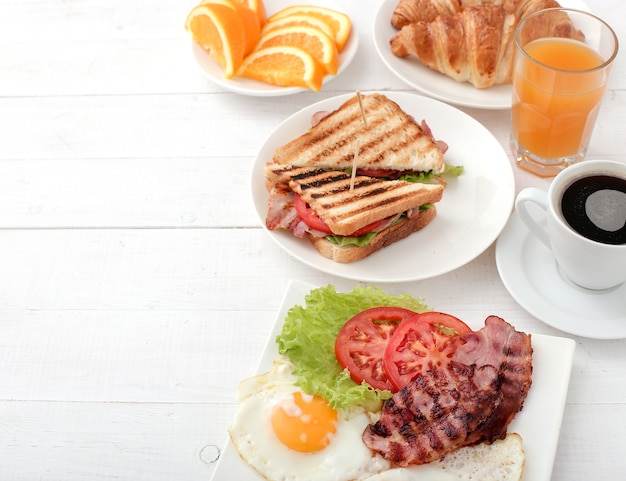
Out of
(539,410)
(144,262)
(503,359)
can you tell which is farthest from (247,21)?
(539,410)

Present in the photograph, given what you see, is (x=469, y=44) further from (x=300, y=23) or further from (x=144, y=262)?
(x=144, y=262)

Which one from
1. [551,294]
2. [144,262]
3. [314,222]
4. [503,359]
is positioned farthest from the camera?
[144,262]

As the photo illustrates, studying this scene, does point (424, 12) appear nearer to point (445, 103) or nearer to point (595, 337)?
point (445, 103)

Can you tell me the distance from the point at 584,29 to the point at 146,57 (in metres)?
1.93

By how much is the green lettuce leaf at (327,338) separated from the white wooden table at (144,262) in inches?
8.8

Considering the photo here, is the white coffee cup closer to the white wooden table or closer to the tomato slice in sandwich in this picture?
the white wooden table

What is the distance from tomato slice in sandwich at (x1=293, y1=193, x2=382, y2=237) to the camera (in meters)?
2.48

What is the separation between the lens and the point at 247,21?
3.21m

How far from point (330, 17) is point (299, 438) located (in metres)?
2.07

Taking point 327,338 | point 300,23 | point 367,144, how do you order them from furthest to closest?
point 300,23 → point 367,144 → point 327,338

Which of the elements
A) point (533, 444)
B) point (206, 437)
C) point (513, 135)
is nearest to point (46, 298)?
point (206, 437)

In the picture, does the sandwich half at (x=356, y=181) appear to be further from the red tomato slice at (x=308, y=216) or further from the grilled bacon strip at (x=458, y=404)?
the grilled bacon strip at (x=458, y=404)

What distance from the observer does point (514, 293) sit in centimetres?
234

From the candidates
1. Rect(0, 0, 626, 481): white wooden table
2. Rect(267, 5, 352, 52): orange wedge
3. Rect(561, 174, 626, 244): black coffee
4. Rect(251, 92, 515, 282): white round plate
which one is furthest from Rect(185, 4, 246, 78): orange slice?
Rect(561, 174, 626, 244): black coffee
